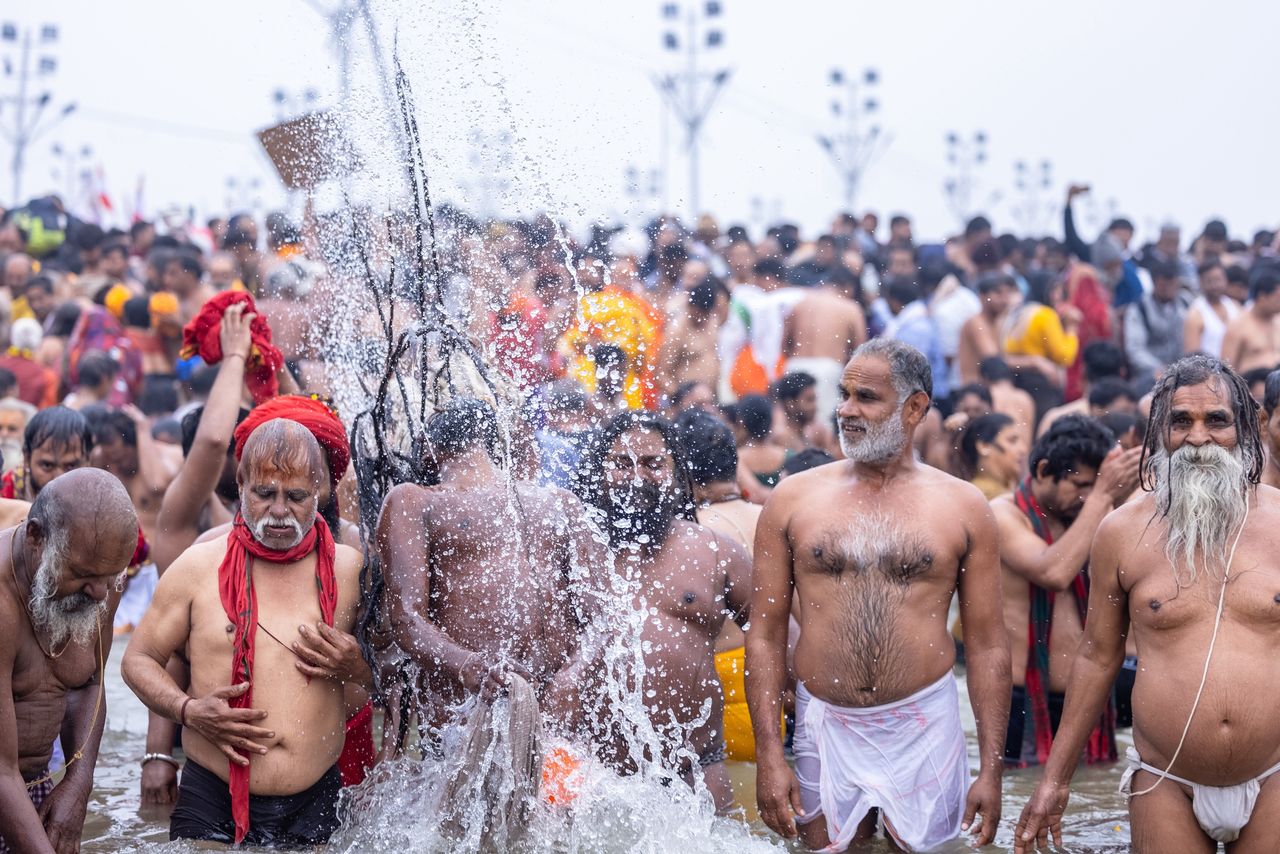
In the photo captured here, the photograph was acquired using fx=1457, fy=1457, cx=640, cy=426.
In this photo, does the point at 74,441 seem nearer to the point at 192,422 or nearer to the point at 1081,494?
the point at 192,422

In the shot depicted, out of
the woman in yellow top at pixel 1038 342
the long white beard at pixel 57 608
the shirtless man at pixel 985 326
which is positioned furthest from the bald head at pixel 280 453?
the woman in yellow top at pixel 1038 342

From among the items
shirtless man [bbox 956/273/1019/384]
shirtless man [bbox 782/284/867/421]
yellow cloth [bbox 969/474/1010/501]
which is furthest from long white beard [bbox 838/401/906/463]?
shirtless man [bbox 956/273/1019/384]

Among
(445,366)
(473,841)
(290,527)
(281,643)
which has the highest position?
(445,366)

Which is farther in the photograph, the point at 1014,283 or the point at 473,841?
the point at 1014,283

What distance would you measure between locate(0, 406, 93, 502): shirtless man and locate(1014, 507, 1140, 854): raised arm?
3813 mm

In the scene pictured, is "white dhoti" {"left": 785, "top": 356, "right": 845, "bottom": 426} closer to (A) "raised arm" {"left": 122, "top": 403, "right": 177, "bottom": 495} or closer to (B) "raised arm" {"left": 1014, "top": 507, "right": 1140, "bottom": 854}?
(A) "raised arm" {"left": 122, "top": 403, "right": 177, "bottom": 495}

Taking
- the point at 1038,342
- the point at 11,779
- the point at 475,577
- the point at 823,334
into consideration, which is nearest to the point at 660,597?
the point at 475,577

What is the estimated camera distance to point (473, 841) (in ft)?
14.4

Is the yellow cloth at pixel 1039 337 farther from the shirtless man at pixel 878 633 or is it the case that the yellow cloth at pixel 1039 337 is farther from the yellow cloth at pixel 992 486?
A: the shirtless man at pixel 878 633

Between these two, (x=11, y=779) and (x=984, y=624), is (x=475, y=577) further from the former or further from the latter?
(x=984, y=624)

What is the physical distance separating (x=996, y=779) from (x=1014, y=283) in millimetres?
8081

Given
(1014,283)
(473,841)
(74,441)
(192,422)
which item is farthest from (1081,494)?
(1014,283)

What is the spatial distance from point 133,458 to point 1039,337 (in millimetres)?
6830

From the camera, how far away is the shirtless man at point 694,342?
32.9 ft
